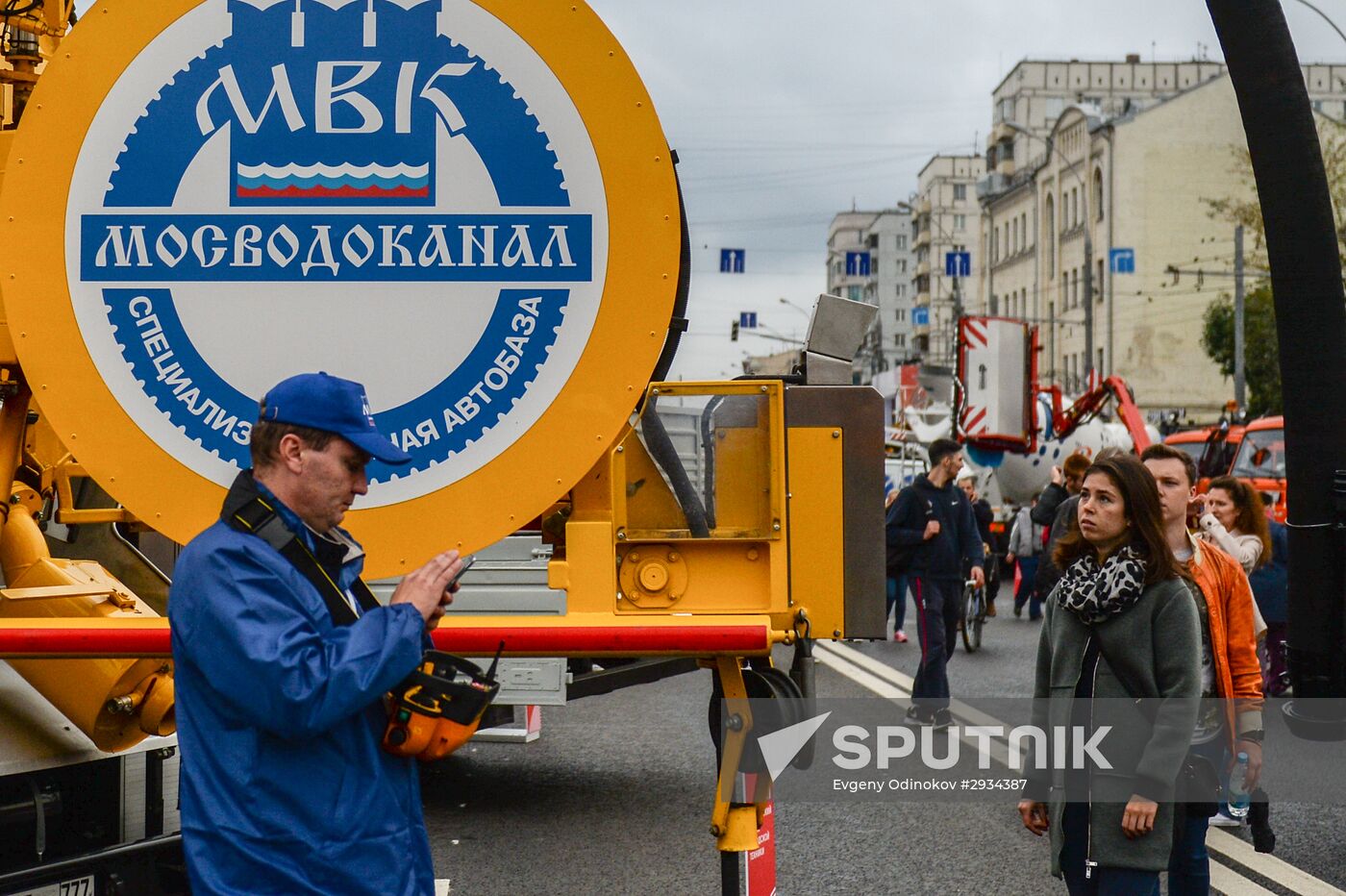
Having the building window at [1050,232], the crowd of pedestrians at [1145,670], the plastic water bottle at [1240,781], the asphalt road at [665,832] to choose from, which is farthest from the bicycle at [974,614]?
the building window at [1050,232]

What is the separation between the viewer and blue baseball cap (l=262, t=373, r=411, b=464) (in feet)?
9.43

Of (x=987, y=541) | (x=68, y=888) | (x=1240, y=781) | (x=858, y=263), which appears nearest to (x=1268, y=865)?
(x=1240, y=781)

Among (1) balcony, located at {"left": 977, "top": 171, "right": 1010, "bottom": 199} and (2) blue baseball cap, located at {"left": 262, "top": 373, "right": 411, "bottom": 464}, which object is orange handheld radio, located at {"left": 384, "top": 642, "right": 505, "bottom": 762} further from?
(1) balcony, located at {"left": 977, "top": 171, "right": 1010, "bottom": 199}

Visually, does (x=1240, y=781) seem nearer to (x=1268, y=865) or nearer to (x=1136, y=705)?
(x=1268, y=865)

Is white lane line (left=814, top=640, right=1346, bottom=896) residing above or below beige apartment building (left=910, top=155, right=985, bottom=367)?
below

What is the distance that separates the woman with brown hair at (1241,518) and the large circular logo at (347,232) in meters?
6.56

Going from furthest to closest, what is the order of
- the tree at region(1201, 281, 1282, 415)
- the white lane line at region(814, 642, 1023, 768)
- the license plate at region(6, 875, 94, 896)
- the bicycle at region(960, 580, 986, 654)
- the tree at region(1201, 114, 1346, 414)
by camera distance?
the tree at region(1201, 281, 1282, 415), the tree at region(1201, 114, 1346, 414), the bicycle at region(960, 580, 986, 654), the white lane line at region(814, 642, 1023, 768), the license plate at region(6, 875, 94, 896)

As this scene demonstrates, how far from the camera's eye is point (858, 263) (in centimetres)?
6047

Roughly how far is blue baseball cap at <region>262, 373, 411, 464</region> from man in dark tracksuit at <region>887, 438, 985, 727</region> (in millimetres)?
8016

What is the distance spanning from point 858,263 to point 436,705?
58.5m

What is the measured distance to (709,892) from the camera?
21.1 feet

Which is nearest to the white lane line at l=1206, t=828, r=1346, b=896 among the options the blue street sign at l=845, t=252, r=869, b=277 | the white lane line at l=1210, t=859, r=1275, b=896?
the white lane line at l=1210, t=859, r=1275, b=896

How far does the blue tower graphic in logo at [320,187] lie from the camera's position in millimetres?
3230

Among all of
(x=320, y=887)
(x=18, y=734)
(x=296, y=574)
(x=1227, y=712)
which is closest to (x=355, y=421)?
(x=296, y=574)
